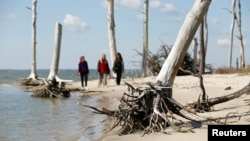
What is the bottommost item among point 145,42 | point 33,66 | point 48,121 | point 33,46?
point 48,121

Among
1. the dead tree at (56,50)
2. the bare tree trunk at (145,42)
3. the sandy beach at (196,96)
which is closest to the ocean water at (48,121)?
the sandy beach at (196,96)

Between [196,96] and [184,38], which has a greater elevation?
[184,38]

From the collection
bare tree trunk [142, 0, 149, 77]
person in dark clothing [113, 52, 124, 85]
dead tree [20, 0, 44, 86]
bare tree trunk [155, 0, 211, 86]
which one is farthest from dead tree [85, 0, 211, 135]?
dead tree [20, 0, 44, 86]

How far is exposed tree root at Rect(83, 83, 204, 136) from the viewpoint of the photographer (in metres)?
9.16

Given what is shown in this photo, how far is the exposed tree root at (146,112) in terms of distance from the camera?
30.0 ft

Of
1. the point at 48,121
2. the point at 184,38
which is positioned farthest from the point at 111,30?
the point at 184,38

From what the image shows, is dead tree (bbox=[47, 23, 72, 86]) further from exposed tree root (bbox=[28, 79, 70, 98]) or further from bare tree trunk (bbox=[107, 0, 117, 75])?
bare tree trunk (bbox=[107, 0, 117, 75])

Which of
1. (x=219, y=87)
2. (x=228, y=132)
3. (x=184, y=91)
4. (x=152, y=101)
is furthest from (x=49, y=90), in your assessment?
(x=228, y=132)

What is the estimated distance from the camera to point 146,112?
9.41 meters

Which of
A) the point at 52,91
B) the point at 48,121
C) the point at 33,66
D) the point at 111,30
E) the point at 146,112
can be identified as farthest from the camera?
the point at 33,66

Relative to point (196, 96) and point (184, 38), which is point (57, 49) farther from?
point (184, 38)

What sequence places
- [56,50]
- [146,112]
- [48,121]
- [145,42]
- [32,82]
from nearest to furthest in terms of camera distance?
1. [146,112]
2. [48,121]
3. [56,50]
4. [32,82]
5. [145,42]

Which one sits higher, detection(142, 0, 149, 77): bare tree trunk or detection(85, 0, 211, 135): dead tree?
detection(142, 0, 149, 77): bare tree trunk

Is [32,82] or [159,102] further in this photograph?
[32,82]
